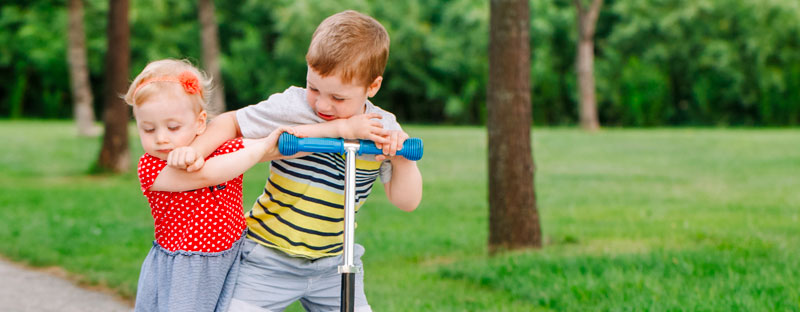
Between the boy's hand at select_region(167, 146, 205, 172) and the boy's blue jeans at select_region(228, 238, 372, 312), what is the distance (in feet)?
1.48

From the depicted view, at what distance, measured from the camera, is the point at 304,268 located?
300 cm

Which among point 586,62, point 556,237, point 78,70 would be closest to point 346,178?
point 556,237

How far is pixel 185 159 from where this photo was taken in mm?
2621

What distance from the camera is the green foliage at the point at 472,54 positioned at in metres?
32.4

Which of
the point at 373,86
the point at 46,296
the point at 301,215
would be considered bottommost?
the point at 46,296

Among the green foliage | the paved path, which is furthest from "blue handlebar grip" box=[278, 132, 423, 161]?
the green foliage

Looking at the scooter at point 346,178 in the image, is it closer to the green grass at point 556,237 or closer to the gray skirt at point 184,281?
the gray skirt at point 184,281

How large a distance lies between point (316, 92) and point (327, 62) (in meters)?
0.16

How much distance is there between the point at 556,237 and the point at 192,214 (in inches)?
188

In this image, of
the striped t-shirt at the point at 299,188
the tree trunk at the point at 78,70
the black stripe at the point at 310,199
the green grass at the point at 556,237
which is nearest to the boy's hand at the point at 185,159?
the striped t-shirt at the point at 299,188

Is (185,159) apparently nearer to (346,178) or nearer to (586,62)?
(346,178)

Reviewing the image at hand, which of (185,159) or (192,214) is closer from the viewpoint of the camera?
(185,159)

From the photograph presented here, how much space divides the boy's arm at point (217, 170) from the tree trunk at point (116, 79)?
9.57 metres

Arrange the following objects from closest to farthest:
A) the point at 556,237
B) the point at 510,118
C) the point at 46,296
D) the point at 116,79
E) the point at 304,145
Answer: the point at 304,145 < the point at 46,296 < the point at 510,118 < the point at 556,237 < the point at 116,79
